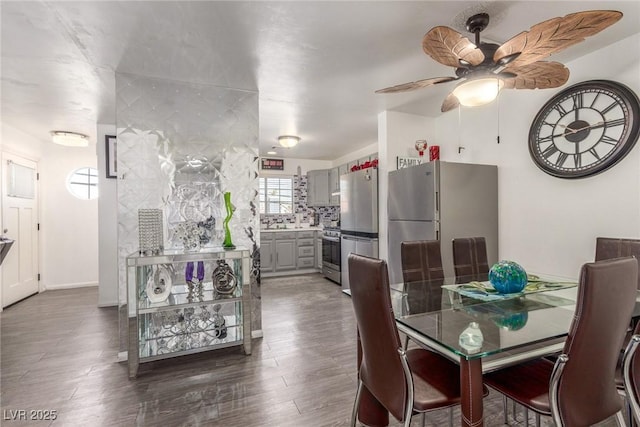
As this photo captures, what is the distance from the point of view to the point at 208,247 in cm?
276

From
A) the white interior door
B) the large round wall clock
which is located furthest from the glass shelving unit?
the white interior door

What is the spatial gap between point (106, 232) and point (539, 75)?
5043 millimetres

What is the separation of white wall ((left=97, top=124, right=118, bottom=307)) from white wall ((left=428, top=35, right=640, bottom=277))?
186 inches

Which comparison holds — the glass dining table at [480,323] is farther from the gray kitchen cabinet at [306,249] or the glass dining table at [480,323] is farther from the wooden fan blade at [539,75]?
the gray kitchen cabinet at [306,249]

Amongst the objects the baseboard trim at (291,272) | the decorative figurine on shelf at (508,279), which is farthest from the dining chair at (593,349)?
the baseboard trim at (291,272)

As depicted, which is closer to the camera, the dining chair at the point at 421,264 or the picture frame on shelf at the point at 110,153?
the dining chair at the point at 421,264

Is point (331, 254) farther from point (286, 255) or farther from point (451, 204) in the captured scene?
point (451, 204)

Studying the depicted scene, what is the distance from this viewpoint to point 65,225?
4930mm

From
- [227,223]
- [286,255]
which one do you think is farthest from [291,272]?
[227,223]

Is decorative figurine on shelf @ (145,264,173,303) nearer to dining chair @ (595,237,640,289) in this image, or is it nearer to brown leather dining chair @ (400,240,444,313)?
brown leather dining chair @ (400,240,444,313)

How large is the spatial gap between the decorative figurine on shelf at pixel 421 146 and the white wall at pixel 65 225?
517 centimetres

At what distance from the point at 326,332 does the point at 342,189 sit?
2390 millimetres

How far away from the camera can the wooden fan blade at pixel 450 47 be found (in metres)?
1.50

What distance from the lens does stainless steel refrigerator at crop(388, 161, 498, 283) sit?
2959mm
